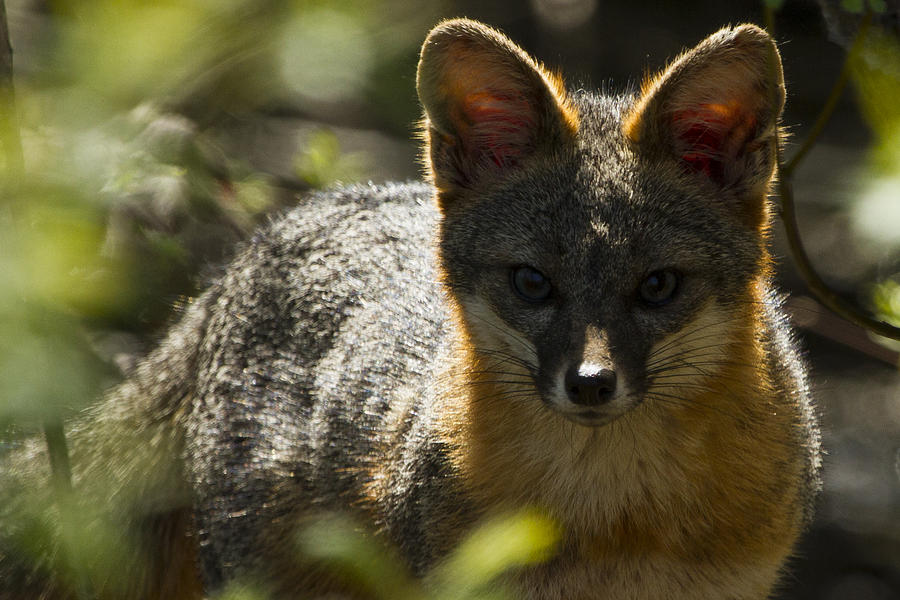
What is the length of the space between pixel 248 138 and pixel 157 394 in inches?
71.9

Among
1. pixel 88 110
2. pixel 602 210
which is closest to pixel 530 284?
pixel 602 210

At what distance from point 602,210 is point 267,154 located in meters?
3.83

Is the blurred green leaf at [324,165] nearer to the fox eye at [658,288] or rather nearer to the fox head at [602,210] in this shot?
the fox head at [602,210]

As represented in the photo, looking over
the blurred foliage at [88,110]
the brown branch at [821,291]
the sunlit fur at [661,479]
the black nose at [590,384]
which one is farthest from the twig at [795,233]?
the blurred foliage at [88,110]

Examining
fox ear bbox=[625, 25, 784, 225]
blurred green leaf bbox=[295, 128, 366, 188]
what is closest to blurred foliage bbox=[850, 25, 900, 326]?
fox ear bbox=[625, 25, 784, 225]

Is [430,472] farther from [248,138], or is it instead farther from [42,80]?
[248,138]

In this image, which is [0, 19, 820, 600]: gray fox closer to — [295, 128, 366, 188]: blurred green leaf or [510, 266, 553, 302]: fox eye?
[510, 266, 553, 302]: fox eye

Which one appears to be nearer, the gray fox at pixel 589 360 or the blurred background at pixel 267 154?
the blurred background at pixel 267 154

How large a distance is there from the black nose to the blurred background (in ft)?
2.14

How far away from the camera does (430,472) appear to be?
268 centimetres

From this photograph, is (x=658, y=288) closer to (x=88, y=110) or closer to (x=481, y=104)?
(x=481, y=104)

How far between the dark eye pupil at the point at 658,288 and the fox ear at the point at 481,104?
48 cm

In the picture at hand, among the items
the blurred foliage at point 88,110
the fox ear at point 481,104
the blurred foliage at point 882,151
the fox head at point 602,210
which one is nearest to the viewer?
the blurred foliage at point 88,110

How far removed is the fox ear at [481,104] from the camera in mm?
2432
